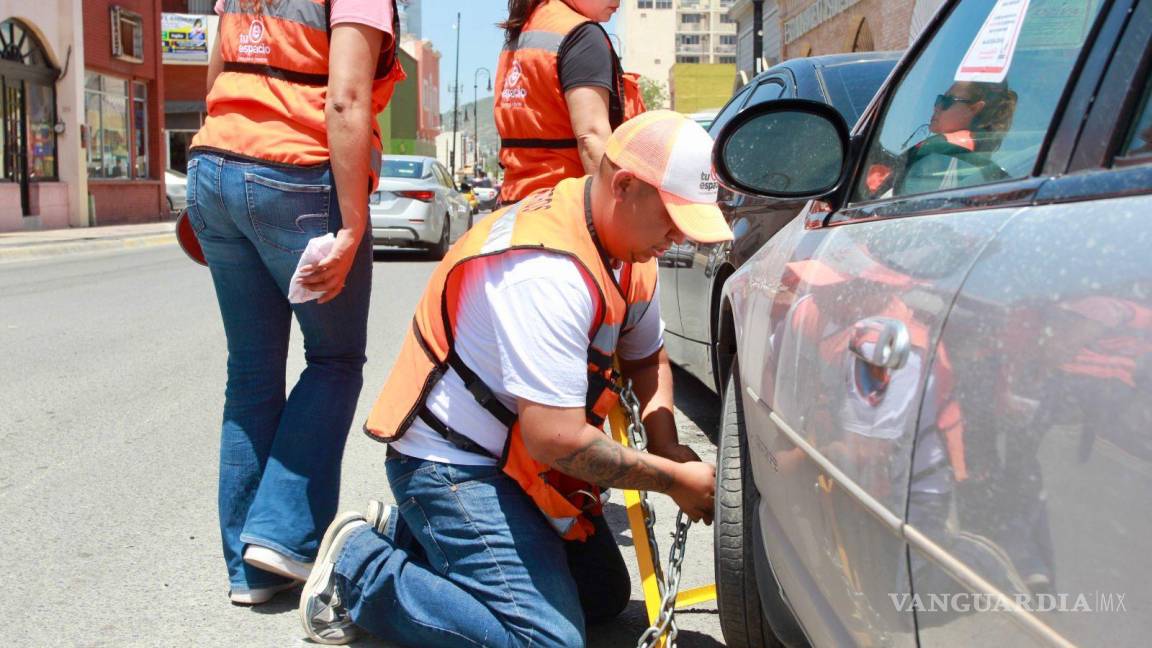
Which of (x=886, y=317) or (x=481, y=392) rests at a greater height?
(x=886, y=317)

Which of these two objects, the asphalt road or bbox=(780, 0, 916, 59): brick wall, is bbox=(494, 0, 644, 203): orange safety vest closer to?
the asphalt road

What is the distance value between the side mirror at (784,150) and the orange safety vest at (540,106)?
1.17 meters

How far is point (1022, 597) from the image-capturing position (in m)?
1.18

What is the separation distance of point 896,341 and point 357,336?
197cm

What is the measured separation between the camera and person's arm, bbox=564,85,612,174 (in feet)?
11.1

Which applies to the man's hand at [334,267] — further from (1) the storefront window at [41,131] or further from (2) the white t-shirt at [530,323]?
(1) the storefront window at [41,131]

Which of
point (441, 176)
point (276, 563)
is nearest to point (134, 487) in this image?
point (276, 563)

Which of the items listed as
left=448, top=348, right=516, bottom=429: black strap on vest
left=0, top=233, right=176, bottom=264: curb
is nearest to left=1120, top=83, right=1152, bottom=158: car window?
left=448, top=348, right=516, bottom=429: black strap on vest

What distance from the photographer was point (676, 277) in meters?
5.42

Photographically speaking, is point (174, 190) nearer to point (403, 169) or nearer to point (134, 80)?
point (134, 80)

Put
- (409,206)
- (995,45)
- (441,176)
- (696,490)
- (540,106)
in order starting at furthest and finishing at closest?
(441,176), (409,206), (540,106), (696,490), (995,45)

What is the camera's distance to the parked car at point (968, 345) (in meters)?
1.10

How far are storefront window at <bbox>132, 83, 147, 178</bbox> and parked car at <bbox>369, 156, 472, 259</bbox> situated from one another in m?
13.7

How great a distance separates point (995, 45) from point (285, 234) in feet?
Answer: 6.04
